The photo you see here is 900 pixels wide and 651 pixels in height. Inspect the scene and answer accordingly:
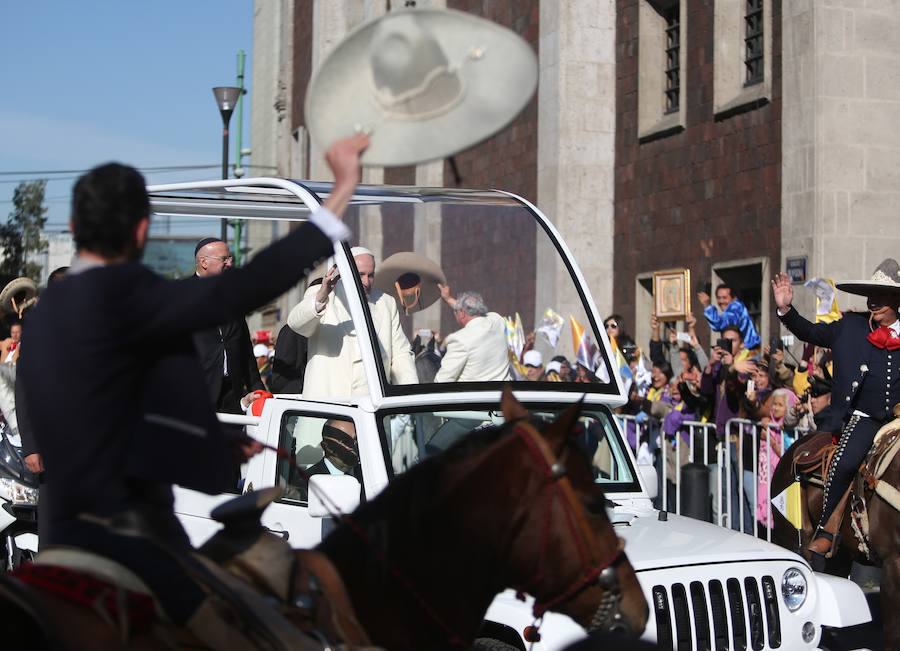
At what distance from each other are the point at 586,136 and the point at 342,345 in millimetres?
13454

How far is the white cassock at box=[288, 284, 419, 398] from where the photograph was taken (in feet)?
24.6

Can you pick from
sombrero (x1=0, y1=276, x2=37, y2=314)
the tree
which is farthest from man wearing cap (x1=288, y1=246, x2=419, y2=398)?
the tree

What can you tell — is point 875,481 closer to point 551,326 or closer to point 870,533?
point 870,533

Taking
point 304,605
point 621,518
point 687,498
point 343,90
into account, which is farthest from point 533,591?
point 687,498

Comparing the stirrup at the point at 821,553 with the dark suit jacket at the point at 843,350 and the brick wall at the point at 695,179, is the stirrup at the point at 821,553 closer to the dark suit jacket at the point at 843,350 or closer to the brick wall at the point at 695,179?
the dark suit jacket at the point at 843,350

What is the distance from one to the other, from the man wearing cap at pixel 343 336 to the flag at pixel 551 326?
1.04 metres

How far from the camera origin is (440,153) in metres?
3.88

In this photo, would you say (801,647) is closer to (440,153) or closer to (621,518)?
(621,518)

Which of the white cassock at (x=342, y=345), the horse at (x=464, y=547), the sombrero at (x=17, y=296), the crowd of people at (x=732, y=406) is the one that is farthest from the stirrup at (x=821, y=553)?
the sombrero at (x=17, y=296)

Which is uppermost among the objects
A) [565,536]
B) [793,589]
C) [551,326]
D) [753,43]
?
[753,43]

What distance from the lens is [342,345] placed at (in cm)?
776

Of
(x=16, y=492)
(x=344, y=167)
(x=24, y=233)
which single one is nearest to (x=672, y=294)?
(x=16, y=492)

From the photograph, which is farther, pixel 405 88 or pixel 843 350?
pixel 843 350

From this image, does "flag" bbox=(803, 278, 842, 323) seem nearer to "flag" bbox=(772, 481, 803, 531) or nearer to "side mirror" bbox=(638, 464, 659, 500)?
"flag" bbox=(772, 481, 803, 531)
